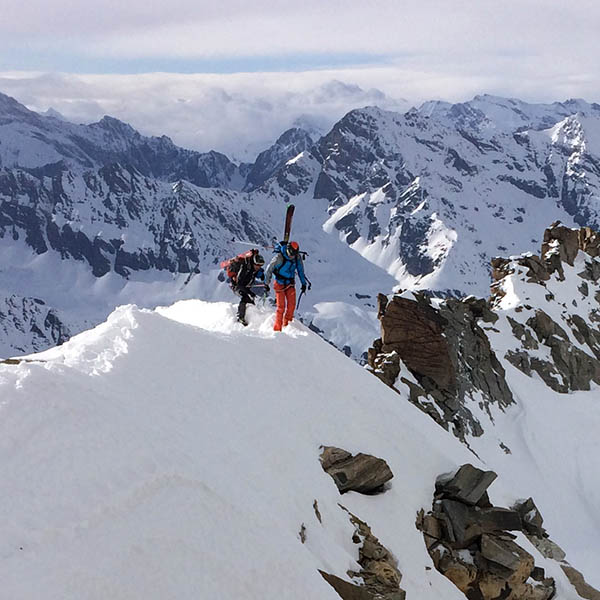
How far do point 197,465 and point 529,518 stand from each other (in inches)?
401

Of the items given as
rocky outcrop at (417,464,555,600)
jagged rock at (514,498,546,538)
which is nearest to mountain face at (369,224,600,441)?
jagged rock at (514,498,546,538)

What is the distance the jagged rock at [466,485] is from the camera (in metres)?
15.1

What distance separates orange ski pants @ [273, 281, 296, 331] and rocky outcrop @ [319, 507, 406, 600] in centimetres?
761

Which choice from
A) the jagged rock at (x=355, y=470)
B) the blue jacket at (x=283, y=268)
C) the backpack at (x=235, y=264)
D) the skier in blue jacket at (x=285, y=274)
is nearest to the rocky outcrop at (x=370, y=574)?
the jagged rock at (x=355, y=470)

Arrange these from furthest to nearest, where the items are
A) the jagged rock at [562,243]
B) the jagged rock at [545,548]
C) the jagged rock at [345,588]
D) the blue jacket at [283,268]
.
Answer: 1. the jagged rock at [562,243]
2. the blue jacket at [283,268]
3. the jagged rock at [545,548]
4. the jagged rock at [345,588]

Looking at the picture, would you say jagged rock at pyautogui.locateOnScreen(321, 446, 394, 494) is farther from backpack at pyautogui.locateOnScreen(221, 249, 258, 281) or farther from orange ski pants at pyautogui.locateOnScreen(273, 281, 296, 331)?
backpack at pyautogui.locateOnScreen(221, 249, 258, 281)

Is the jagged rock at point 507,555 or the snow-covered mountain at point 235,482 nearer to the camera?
the snow-covered mountain at point 235,482

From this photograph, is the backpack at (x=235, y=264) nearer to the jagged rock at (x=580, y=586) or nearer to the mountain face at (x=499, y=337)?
the jagged rock at (x=580, y=586)

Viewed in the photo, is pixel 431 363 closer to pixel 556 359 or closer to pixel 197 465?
pixel 556 359

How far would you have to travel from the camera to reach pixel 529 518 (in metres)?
17.3

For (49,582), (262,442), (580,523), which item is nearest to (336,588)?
(262,442)

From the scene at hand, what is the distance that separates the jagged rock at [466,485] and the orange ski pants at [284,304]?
6.52 metres

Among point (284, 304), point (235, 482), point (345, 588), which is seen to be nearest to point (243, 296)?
point (284, 304)

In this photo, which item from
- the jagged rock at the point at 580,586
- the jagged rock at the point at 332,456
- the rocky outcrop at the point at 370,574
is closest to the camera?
the rocky outcrop at the point at 370,574
